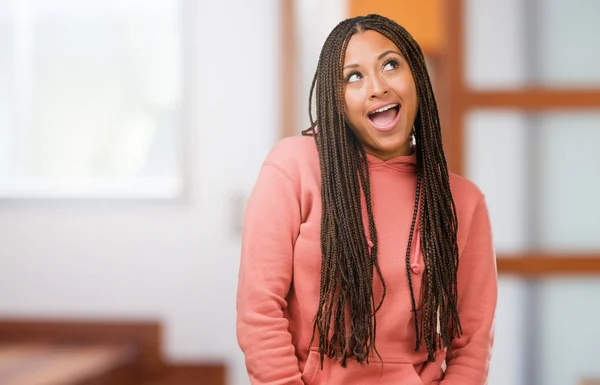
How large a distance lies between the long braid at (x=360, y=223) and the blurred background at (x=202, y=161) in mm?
845

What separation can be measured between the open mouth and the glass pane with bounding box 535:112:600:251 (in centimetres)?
120

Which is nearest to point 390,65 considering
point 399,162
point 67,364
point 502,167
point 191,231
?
point 399,162

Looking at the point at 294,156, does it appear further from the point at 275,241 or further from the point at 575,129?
the point at 575,129

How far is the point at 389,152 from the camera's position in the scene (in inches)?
39.8

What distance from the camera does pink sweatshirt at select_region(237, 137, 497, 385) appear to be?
37.5 inches

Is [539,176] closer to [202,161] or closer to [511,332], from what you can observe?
[511,332]

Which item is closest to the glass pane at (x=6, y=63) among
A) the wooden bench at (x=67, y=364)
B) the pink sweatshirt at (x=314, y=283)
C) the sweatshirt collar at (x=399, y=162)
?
the wooden bench at (x=67, y=364)

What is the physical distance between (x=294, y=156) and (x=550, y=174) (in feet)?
4.16

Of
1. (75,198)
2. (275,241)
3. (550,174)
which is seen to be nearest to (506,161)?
(550,174)

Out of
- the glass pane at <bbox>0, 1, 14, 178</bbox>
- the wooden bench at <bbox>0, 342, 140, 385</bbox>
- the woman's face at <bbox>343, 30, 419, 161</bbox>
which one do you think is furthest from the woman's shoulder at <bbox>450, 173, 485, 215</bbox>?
the glass pane at <bbox>0, 1, 14, 178</bbox>

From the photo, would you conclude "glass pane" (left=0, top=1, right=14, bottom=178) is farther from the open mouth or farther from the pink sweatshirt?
the open mouth

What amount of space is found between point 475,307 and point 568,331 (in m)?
1.13

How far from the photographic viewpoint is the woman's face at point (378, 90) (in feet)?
3.10

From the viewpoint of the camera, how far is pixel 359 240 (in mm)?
960
